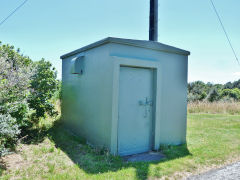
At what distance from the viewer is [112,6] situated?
6875 mm

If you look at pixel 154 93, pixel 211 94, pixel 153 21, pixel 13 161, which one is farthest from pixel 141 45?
pixel 211 94

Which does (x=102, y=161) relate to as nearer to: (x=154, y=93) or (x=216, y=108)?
(x=154, y=93)

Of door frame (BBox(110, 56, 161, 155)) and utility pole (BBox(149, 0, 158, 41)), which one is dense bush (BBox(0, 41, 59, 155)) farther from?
utility pole (BBox(149, 0, 158, 41))

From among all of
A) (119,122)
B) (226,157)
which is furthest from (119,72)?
(226,157)

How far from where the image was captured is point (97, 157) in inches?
136

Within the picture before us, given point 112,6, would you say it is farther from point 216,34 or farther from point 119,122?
point 119,122

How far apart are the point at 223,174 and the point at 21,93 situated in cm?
491

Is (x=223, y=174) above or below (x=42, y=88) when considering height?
below

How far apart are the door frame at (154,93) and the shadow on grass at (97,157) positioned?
0.29 meters

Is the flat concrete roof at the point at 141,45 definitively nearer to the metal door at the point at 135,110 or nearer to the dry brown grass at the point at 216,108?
the metal door at the point at 135,110

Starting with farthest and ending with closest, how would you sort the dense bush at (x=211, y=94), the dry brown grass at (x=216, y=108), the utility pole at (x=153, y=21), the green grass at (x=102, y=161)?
the dense bush at (x=211, y=94) → the dry brown grass at (x=216, y=108) → the utility pole at (x=153, y=21) → the green grass at (x=102, y=161)

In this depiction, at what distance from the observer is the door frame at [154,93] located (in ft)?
11.7

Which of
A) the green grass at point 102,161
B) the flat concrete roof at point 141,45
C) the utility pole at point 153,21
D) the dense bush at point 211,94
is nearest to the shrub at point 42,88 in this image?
the green grass at point 102,161

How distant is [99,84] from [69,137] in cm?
215
